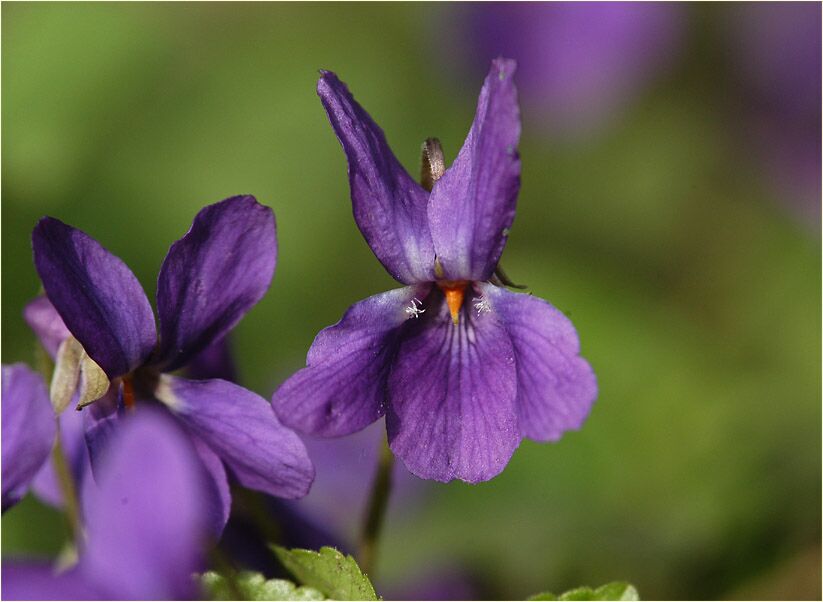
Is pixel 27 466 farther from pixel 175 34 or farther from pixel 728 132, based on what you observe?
pixel 728 132

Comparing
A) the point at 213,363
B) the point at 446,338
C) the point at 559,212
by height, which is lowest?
the point at 213,363

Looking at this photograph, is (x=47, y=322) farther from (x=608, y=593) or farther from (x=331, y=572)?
(x=608, y=593)

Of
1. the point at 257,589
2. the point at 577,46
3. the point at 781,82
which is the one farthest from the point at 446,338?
the point at 781,82

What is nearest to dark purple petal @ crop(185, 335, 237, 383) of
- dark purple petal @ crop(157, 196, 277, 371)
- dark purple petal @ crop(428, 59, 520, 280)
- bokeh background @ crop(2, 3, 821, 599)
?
dark purple petal @ crop(157, 196, 277, 371)

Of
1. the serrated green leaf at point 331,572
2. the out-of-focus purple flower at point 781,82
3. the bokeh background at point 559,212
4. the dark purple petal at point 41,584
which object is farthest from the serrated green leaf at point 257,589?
the out-of-focus purple flower at point 781,82

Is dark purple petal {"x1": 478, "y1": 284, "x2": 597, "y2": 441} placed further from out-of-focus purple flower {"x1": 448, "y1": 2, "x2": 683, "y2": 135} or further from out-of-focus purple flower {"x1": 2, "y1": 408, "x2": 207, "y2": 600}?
out-of-focus purple flower {"x1": 448, "y1": 2, "x2": 683, "y2": 135}

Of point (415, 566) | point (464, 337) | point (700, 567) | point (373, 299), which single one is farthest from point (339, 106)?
point (700, 567)
